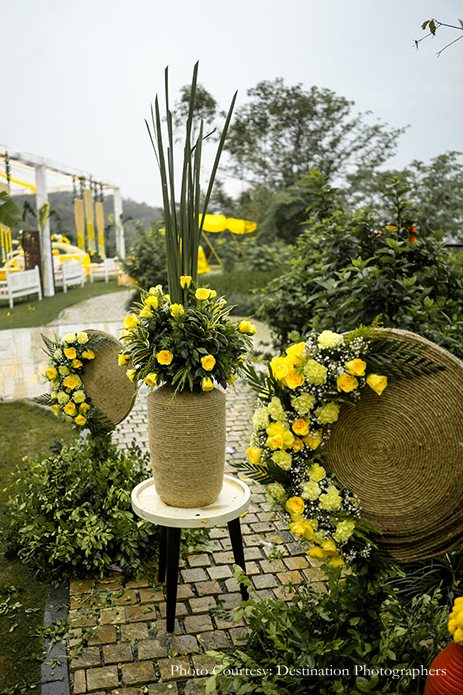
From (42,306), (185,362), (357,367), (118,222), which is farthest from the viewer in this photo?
(118,222)

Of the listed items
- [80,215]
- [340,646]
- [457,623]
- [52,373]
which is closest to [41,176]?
[80,215]

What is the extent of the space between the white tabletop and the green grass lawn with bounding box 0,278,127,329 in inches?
312

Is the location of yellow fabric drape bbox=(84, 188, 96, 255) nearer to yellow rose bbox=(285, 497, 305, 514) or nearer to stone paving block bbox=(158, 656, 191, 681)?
stone paving block bbox=(158, 656, 191, 681)

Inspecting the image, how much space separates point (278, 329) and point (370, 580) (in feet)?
9.99

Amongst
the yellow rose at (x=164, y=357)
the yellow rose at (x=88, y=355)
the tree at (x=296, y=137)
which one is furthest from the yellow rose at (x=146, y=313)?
the tree at (x=296, y=137)

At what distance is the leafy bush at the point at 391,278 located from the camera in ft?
9.01

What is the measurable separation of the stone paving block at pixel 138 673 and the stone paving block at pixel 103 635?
0.51 ft

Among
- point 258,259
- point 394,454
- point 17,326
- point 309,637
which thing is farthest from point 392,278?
point 258,259

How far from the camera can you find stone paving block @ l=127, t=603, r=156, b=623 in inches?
83.3

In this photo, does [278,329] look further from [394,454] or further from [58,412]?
[394,454]

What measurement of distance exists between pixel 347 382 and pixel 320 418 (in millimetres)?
137

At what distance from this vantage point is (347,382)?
1476mm

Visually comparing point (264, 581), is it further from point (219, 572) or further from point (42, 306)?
point (42, 306)

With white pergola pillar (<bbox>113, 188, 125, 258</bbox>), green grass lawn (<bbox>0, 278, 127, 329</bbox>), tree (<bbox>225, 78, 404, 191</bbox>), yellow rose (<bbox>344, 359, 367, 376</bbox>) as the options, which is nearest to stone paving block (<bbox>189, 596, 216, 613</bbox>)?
yellow rose (<bbox>344, 359, 367, 376</bbox>)
